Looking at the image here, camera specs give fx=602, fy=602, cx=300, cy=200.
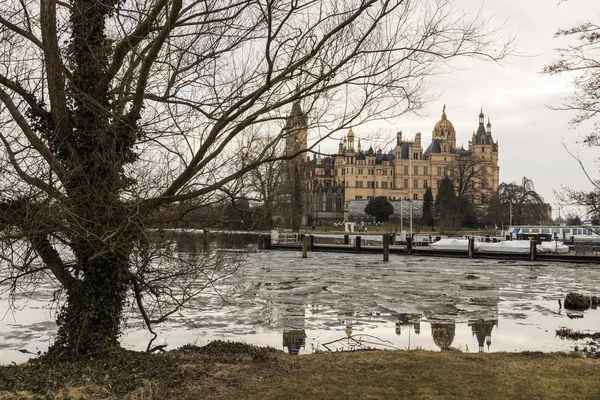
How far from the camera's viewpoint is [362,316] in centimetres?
1473

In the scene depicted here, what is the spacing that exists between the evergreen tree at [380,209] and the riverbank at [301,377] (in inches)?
3750

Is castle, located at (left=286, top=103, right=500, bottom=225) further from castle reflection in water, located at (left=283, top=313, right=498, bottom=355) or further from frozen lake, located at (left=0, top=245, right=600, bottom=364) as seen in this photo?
castle reflection in water, located at (left=283, top=313, right=498, bottom=355)

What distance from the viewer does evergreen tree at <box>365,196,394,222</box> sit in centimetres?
10362

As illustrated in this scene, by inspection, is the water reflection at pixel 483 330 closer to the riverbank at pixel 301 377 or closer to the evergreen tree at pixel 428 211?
the riverbank at pixel 301 377

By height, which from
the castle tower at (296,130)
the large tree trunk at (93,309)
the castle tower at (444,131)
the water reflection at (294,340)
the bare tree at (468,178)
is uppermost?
the castle tower at (444,131)

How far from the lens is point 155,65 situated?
8047 mm

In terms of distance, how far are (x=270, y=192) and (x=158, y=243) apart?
106 inches

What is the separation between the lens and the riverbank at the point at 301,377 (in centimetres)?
650

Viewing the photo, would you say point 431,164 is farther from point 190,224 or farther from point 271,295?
point 190,224

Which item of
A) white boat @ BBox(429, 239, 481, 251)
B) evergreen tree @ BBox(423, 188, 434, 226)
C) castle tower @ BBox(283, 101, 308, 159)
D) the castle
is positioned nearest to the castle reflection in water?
castle tower @ BBox(283, 101, 308, 159)

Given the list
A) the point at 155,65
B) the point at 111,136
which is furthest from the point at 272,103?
the point at 111,136

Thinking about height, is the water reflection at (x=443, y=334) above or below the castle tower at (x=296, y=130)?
below

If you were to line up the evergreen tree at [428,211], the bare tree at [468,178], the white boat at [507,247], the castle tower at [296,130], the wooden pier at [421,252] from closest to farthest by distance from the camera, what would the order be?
the castle tower at [296,130]
the wooden pier at [421,252]
the white boat at [507,247]
the bare tree at [468,178]
the evergreen tree at [428,211]

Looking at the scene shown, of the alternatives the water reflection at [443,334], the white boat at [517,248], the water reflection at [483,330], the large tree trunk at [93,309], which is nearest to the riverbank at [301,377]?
the large tree trunk at [93,309]
